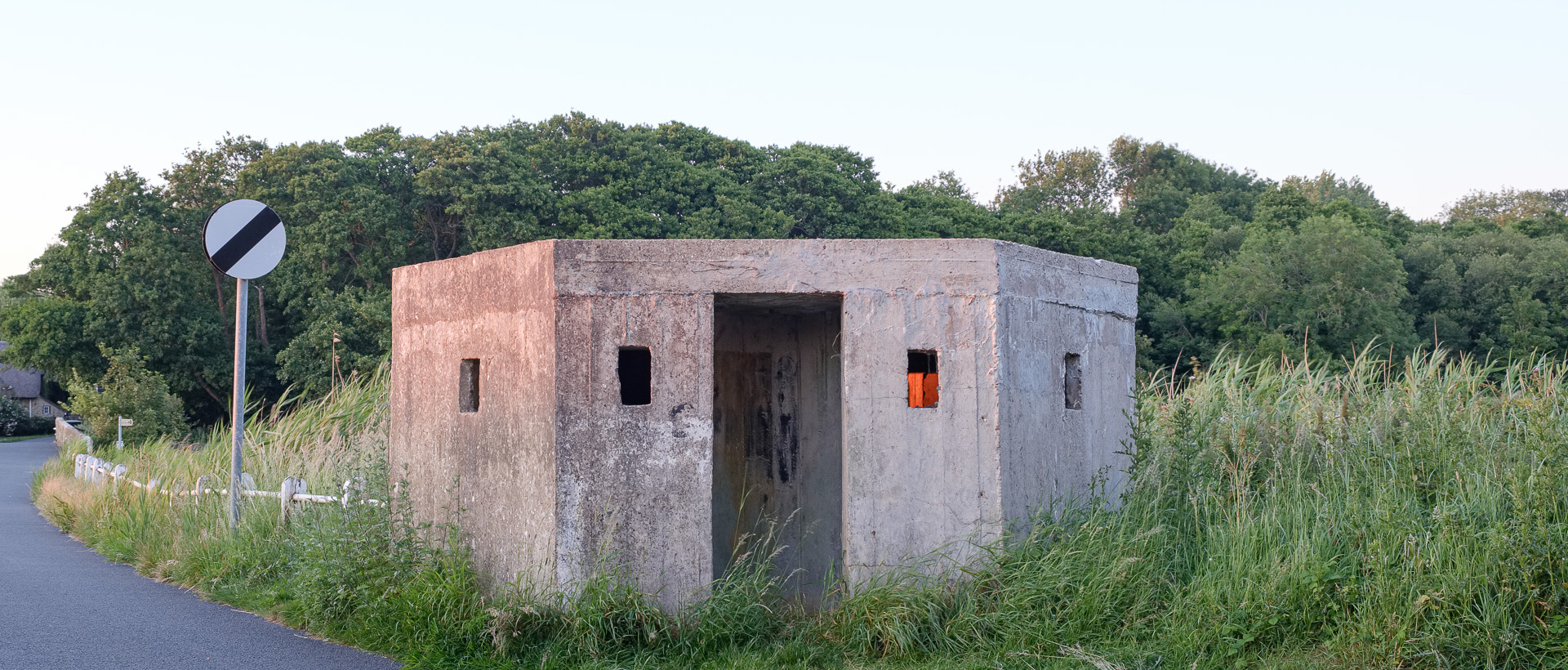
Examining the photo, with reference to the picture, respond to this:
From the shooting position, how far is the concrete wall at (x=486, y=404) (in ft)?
19.0

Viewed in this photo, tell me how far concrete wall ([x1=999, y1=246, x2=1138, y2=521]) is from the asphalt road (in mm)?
3466

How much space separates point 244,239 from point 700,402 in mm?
3499

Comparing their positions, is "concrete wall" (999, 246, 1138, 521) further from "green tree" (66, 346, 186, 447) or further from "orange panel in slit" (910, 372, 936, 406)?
"green tree" (66, 346, 186, 447)

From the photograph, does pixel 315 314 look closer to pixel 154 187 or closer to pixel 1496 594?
pixel 154 187

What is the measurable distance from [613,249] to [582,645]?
201 centimetres

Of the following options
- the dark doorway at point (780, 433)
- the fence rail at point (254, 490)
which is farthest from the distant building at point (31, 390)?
the dark doorway at point (780, 433)

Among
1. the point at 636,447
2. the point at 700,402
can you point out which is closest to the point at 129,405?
the point at 636,447

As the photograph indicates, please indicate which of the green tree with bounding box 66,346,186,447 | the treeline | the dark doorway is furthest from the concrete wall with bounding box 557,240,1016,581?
the treeline

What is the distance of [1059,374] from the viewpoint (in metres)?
6.43

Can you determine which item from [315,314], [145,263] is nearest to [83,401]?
[315,314]

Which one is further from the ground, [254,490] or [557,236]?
[557,236]

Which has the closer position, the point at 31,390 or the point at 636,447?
the point at 636,447

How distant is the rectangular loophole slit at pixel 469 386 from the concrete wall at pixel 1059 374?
305 cm

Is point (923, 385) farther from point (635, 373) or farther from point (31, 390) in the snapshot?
point (31, 390)
